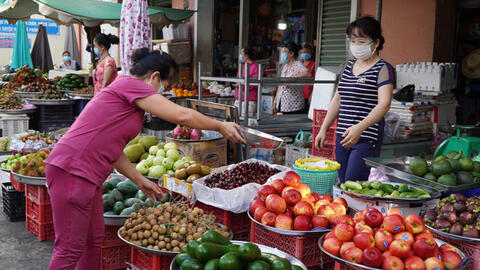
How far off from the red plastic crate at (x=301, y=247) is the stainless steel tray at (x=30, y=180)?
2.51 metres

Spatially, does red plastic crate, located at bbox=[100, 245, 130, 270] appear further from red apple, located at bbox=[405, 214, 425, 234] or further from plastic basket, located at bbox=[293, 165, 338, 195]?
red apple, located at bbox=[405, 214, 425, 234]

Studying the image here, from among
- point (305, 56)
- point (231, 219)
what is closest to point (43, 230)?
point (231, 219)

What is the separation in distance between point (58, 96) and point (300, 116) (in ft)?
16.5

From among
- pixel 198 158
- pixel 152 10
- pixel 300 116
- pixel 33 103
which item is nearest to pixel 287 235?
pixel 198 158

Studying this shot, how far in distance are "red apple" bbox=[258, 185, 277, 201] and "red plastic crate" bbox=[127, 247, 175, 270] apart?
0.71 m

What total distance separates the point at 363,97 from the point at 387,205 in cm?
110

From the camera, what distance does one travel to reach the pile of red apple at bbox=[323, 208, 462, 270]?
7.57ft

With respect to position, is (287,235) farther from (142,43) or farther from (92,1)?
(92,1)

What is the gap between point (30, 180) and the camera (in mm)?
4594

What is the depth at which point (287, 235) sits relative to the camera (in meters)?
2.89

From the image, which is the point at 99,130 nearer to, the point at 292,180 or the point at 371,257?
the point at 292,180

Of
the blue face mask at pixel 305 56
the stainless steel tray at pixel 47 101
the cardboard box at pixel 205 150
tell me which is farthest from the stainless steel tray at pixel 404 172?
the stainless steel tray at pixel 47 101

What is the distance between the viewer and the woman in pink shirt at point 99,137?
9.05ft

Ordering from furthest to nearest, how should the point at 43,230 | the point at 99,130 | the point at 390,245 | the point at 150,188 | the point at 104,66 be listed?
the point at 104,66 → the point at 43,230 → the point at 150,188 → the point at 99,130 → the point at 390,245
